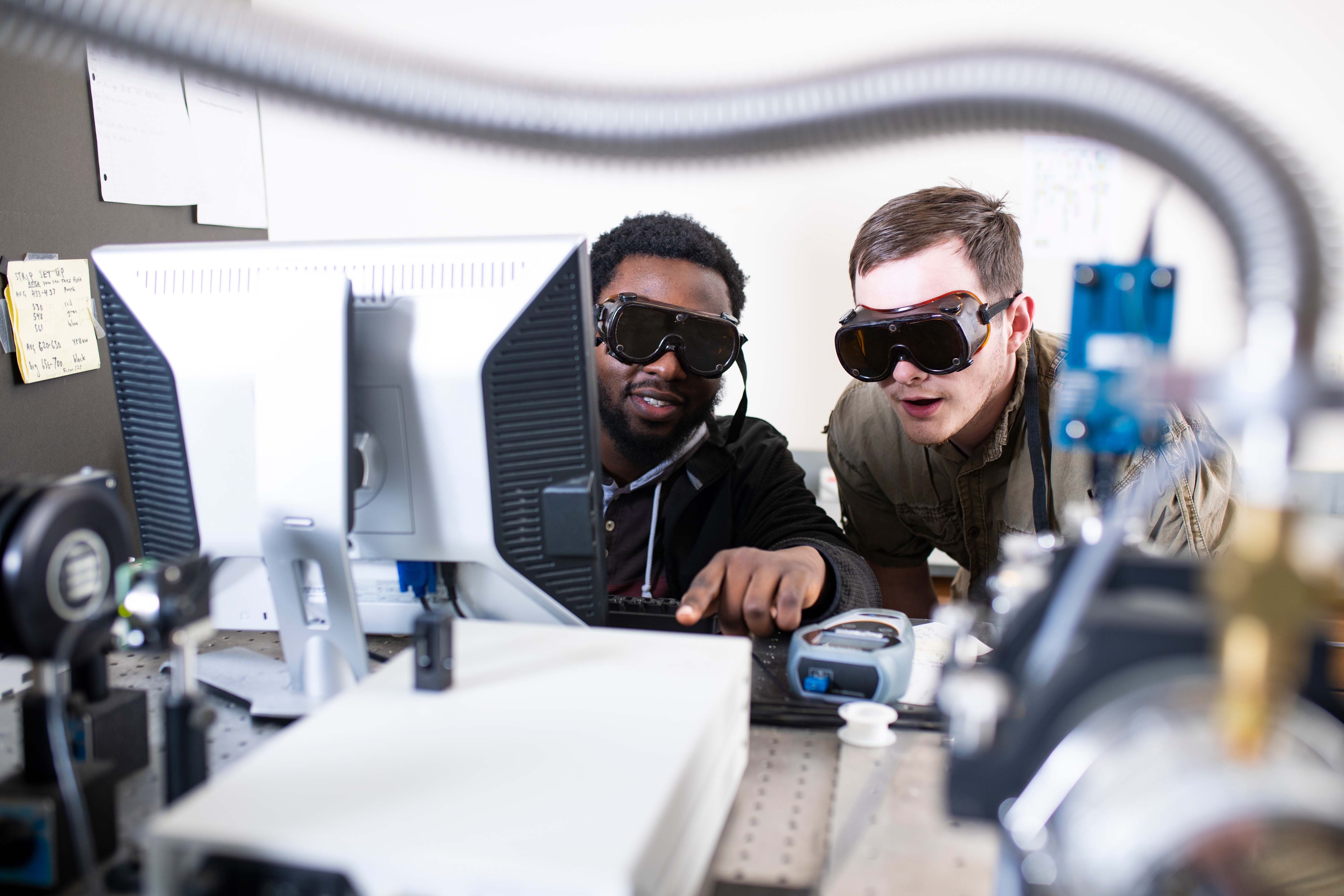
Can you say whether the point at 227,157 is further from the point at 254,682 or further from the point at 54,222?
the point at 254,682

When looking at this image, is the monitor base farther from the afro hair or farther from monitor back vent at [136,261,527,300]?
the afro hair

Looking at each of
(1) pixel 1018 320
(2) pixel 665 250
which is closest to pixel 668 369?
(2) pixel 665 250

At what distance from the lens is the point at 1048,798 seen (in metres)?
0.46

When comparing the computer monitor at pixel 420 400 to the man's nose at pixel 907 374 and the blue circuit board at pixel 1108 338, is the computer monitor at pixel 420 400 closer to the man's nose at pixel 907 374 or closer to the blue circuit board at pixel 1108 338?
the blue circuit board at pixel 1108 338

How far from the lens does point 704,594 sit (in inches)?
44.6

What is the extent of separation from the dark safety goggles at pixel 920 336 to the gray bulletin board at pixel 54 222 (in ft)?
5.00

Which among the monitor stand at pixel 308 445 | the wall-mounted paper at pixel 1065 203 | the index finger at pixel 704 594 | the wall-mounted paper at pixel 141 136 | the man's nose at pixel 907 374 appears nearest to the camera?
the monitor stand at pixel 308 445

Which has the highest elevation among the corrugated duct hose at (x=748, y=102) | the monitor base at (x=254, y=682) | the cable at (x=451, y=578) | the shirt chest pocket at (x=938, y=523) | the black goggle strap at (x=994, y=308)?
the corrugated duct hose at (x=748, y=102)

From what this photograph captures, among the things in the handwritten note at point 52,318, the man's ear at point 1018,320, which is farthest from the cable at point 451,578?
the handwritten note at point 52,318

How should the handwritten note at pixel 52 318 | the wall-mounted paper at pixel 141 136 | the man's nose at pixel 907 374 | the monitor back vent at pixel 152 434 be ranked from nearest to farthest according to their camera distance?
the monitor back vent at pixel 152 434
the man's nose at pixel 907 374
the handwritten note at pixel 52 318
the wall-mounted paper at pixel 141 136

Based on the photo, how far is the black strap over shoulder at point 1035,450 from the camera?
67.4 inches

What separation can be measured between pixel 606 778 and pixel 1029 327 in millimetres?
1471

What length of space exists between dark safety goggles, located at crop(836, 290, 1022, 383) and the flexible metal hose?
0.88 metres

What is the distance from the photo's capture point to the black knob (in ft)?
2.02
